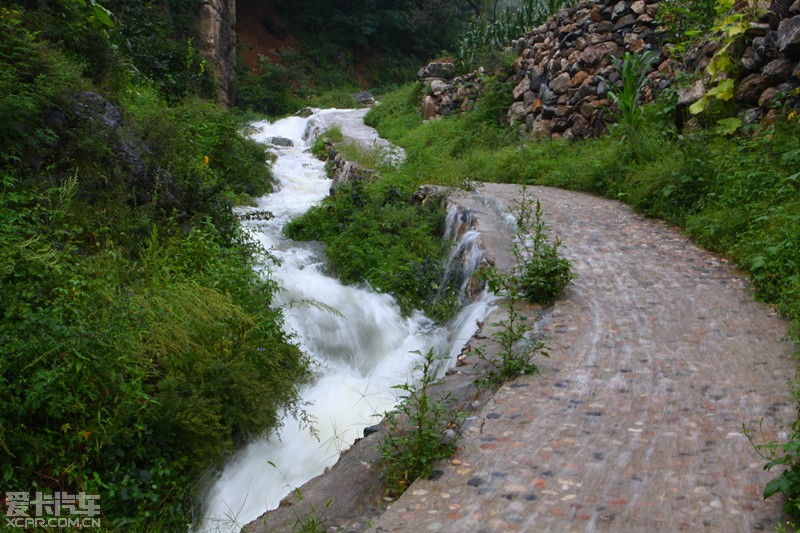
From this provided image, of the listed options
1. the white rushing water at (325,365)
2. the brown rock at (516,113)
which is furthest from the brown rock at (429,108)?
the white rushing water at (325,365)

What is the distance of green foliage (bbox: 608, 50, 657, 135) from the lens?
404 inches

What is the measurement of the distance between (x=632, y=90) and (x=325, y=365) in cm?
729

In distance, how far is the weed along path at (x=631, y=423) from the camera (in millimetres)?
2959

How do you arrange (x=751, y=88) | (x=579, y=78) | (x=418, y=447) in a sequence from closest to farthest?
(x=418, y=447) < (x=751, y=88) < (x=579, y=78)

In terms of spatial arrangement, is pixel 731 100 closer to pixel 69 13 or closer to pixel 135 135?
pixel 135 135

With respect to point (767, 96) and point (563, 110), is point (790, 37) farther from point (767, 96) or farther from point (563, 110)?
point (563, 110)

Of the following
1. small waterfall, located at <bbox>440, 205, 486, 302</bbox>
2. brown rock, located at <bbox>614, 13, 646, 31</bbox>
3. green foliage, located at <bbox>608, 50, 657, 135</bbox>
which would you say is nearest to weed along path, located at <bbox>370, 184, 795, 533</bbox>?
small waterfall, located at <bbox>440, 205, 486, 302</bbox>

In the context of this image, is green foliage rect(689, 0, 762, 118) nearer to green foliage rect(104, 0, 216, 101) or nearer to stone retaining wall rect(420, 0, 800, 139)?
stone retaining wall rect(420, 0, 800, 139)

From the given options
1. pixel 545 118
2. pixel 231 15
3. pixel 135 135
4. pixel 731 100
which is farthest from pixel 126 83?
pixel 231 15

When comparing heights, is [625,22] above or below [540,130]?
above

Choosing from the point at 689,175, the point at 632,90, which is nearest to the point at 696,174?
the point at 689,175

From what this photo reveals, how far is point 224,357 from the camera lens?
5.21m

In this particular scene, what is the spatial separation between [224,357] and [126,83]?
6.29 m

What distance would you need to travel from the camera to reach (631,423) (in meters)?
3.70
